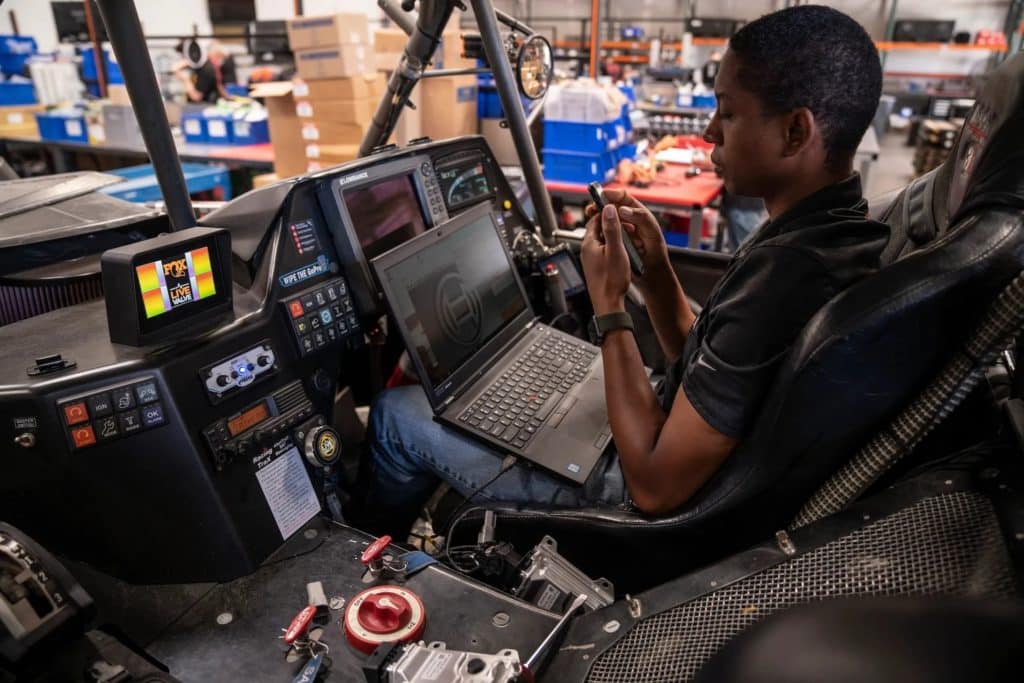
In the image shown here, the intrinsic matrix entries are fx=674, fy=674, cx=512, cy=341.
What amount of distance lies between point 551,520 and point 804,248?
59 centimetres

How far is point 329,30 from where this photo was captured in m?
3.67

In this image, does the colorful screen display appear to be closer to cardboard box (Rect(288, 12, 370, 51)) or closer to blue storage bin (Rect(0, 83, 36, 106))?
cardboard box (Rect(288, 12, 370, 51))

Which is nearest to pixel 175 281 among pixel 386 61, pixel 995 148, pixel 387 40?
pixel 995 148

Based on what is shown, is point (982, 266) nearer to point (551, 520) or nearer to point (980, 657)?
point (980, 657)

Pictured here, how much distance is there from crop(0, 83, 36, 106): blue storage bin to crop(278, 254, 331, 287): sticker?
626 cm

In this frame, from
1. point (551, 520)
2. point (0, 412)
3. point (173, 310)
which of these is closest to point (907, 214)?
point (551, 520)

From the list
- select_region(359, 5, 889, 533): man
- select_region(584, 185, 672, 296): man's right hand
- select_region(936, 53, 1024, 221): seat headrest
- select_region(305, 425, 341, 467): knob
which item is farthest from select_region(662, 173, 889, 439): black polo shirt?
select_region(305, 425, 341, 467): knob

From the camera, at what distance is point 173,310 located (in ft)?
3.00

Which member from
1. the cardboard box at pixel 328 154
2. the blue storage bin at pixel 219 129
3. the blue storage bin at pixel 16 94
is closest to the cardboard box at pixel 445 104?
the cardboard box at pixel 328 154

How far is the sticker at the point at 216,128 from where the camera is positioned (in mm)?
4988

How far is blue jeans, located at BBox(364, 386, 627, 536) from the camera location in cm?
120

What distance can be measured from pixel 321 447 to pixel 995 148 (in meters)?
1.04

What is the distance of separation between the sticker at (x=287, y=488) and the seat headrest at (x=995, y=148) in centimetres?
101

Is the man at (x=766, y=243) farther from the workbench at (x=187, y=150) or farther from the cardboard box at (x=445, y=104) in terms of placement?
the workbench at (x=187, y=150)
